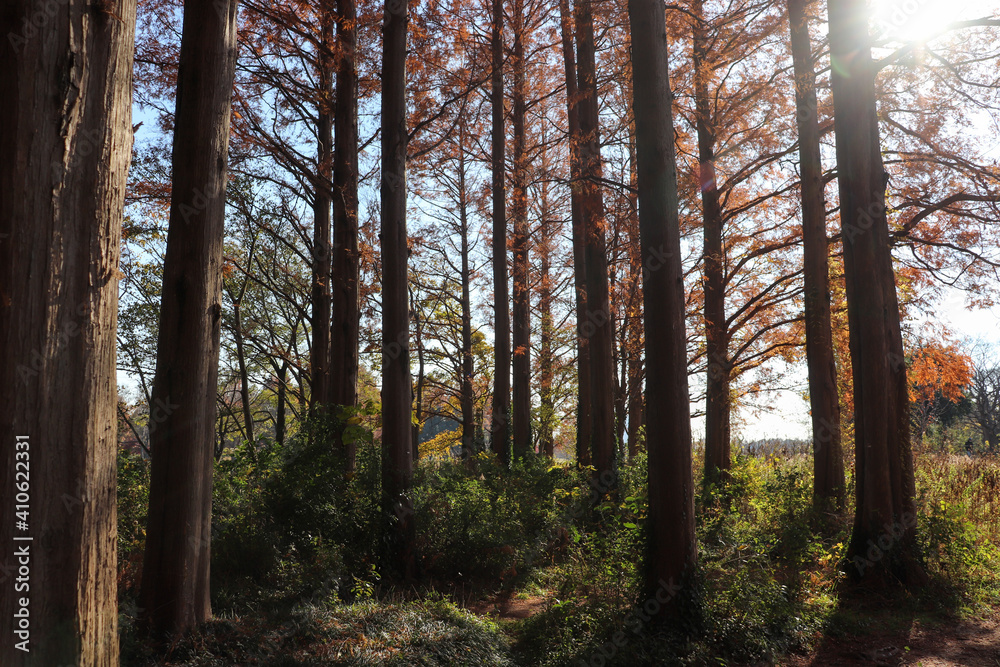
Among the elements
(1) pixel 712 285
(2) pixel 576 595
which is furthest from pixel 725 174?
(2) pixel 576 595

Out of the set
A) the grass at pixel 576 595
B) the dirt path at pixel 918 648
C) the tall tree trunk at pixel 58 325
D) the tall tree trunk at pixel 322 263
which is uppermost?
the tall tree trunk at pixel 322 263

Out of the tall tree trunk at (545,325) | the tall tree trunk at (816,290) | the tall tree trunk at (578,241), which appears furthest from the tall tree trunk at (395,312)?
the tall tree trunk at (545,325)

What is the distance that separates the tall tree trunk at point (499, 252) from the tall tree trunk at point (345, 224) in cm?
485

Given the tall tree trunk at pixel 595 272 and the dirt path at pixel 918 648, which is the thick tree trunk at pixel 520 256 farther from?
the dirt path at pixel 918 648

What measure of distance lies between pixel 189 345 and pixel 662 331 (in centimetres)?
403

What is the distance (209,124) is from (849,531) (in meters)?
8.83

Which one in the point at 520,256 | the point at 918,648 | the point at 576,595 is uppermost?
the point at 520,256

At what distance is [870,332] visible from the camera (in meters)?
7.00

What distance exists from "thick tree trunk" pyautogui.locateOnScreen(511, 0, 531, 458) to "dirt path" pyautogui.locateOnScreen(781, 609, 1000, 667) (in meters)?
7.90

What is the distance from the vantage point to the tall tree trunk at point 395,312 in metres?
7.21

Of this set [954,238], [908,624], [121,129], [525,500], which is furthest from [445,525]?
[954,238]

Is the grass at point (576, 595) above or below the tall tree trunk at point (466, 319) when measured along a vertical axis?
below

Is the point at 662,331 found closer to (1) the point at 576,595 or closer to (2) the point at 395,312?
(1) the point at 576,595

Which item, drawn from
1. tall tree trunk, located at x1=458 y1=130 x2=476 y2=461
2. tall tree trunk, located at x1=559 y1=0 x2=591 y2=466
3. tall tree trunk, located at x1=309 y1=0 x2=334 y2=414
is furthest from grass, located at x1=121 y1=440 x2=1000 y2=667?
tall tree trunk, located at x1=458 y1=130 x2=476 y2=461
